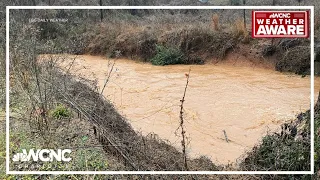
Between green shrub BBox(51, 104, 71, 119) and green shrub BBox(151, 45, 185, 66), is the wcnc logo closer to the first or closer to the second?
green shrub BBox(51, 104, 71, 119)

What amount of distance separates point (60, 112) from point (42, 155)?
0.82 meters

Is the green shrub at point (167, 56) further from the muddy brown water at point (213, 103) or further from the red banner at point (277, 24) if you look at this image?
the red banner at point (277, 24)

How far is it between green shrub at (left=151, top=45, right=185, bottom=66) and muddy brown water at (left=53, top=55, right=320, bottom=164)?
0.92 metres

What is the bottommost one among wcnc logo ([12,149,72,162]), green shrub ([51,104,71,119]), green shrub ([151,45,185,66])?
wcnc logo ([12,149,72,162])

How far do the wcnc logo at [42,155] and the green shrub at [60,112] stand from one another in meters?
0.71

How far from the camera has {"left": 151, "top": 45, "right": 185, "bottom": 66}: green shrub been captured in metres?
9.76

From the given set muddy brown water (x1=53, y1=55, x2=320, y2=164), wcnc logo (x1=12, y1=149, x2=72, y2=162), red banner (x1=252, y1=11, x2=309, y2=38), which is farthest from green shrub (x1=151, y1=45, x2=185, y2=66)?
red banner (x1=252, y1=11, x2=309, y2=38)

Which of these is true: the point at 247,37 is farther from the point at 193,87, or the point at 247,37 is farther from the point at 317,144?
the point at 317,144

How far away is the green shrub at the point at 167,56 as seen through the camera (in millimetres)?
9758

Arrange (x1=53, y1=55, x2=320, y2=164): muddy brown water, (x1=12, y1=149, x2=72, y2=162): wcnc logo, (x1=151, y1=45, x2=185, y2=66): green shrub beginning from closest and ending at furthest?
(x1=12, y1=149, x2=72, y2=162): wcnc logo, (x1=53, y1=55, x2=320, y2=164): muddy brown water, (x1=151, y1=45, x2=185, y2=66): green shrub

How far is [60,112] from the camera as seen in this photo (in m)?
3.76

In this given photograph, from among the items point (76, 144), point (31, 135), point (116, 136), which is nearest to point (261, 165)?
point (116, 136)

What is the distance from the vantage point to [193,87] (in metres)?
6.95

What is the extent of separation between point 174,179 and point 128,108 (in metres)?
2.91
